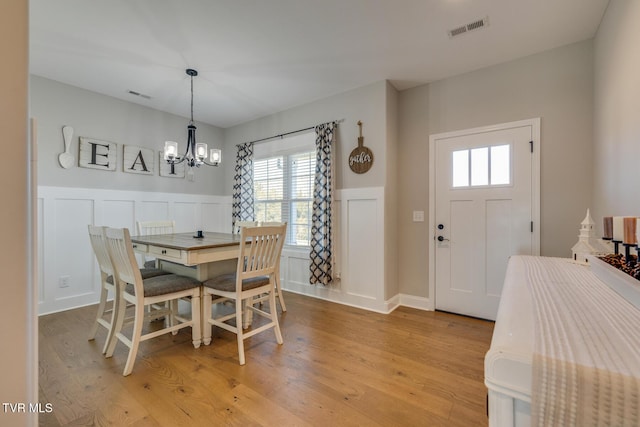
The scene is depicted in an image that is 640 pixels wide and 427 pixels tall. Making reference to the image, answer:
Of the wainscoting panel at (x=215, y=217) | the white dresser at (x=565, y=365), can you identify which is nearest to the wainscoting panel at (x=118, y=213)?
the wainscoting panel at (x=215, y=217)

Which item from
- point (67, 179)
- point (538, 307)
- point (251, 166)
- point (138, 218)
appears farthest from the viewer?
point (251, 166)

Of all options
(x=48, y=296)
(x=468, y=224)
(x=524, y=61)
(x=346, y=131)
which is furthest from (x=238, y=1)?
(x=48, y=296)

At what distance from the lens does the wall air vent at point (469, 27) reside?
85.3 inches

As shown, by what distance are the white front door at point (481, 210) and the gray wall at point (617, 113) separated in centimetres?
48

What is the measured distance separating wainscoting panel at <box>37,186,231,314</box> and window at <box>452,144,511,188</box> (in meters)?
3.97

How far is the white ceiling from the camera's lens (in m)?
2.03

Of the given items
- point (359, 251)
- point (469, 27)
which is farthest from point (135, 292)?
point (469, 27)

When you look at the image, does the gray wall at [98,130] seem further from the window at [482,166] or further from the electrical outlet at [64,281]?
the window at [482,166]

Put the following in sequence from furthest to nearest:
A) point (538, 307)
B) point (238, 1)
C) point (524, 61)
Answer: point (524, 61)
point (238, 1)
point (538, 307)

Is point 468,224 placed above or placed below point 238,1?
below

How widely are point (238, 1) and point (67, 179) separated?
113 inches

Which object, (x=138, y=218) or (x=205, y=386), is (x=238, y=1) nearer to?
(x=205, y=386)

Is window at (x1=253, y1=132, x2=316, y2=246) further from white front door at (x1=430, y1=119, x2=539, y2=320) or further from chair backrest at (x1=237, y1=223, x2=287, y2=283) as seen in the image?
white front door at (x1=430, y1=119, x2=539, y2=320)

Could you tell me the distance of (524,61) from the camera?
2641 mm
